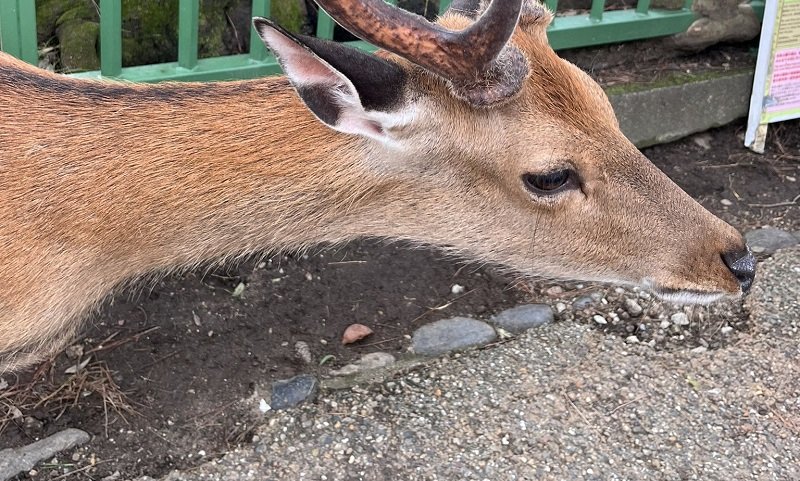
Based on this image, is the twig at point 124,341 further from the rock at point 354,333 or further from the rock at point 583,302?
the rock at point 583,302

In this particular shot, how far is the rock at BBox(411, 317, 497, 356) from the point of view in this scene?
3.98 m

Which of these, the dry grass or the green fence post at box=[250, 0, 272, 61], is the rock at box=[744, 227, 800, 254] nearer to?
the green fence post at box=[250, 0, 272, 61]

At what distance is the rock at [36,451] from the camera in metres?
3.23

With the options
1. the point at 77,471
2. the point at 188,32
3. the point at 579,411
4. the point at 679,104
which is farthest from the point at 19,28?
the point at 679,104

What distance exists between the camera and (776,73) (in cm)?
548

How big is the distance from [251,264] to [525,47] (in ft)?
6.72

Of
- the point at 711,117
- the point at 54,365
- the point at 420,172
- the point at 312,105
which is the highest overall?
the point at 312,105

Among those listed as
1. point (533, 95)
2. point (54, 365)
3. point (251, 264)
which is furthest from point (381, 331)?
point (533, 95)

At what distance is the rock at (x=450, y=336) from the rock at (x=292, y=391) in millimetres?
532

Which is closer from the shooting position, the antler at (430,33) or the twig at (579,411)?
the antler at (430,33)

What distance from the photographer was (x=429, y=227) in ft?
9.72

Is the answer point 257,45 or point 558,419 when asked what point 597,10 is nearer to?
point 257,45

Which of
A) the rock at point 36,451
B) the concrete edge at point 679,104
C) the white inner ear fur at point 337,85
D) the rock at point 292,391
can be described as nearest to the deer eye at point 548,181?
the white inner ear fur at point 337,85

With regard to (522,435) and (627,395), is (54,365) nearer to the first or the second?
(522,435)
